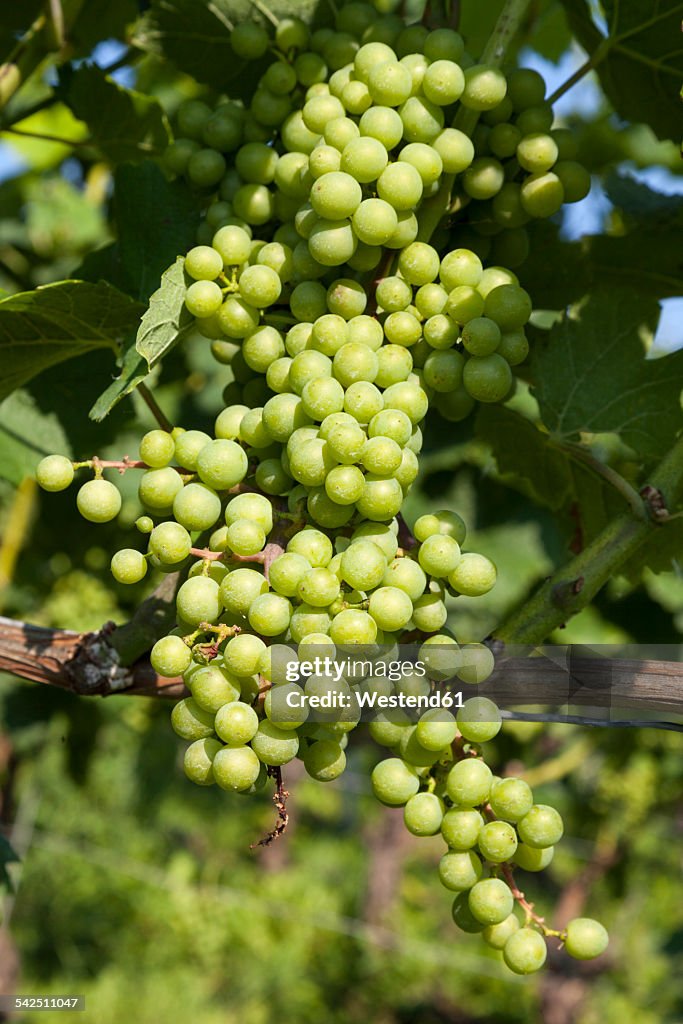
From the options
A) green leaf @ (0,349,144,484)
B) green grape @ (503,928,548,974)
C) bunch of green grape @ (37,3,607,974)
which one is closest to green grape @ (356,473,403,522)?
bunch of green grape @ (37,3,607,974)

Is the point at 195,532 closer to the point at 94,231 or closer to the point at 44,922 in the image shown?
the point at 94,231

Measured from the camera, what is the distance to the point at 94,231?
2.64 m

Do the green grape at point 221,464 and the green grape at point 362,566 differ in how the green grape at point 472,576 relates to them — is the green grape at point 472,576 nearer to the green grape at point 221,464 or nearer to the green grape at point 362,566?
the green grape at point 362,566

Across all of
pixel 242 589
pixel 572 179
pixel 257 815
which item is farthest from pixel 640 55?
pixel 257 815

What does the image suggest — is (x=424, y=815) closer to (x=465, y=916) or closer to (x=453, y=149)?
(x=465, y=916)

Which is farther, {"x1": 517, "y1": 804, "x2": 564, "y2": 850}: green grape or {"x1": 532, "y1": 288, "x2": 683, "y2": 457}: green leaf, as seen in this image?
{"x1": 532, "y1": 288, "x2": 683, "y2": 457}: green leaf

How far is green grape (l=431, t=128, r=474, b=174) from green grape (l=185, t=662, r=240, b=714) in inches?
17.6

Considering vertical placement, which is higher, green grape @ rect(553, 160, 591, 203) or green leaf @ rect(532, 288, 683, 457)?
green grape @ rect(553, 160, 591, 203)

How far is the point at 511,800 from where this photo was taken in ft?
2.29

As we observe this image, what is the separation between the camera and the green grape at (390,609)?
0.65m

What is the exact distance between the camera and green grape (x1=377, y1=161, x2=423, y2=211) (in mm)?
755

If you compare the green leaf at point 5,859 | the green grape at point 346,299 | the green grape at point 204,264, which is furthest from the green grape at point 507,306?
the green leaf at point 5,859

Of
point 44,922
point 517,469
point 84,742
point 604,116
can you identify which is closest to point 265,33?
point 517,469

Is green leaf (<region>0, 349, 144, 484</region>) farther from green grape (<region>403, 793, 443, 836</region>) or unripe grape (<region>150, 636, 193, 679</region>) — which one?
green grape (<region>403, 793, 443, 836</region>)
